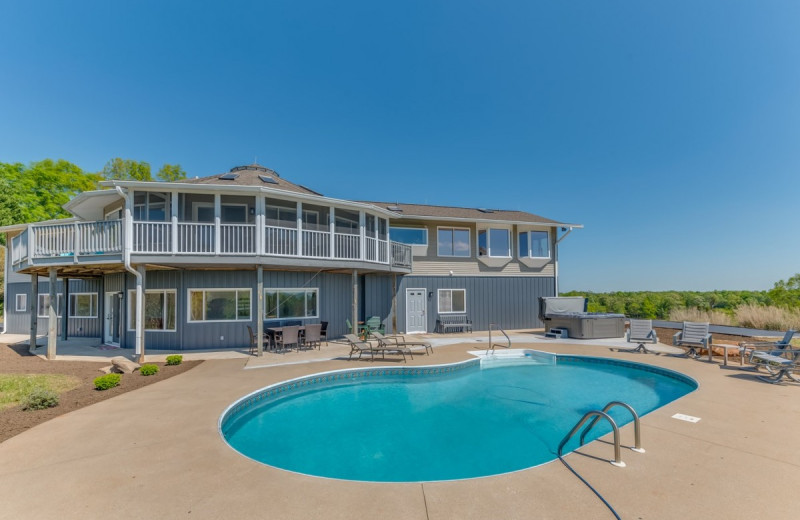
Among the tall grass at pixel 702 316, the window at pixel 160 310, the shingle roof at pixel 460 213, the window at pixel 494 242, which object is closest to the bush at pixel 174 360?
the window at pixel 160 310

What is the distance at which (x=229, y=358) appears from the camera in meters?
9.85

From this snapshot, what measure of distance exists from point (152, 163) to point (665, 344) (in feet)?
128

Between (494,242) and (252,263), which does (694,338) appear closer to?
(494,242)

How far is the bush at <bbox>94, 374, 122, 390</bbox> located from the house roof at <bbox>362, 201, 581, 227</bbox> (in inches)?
424

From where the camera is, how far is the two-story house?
9711mm

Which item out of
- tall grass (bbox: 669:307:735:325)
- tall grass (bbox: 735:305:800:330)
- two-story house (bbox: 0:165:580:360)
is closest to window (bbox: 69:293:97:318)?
two-story house (bbox: 0:165:580:360)

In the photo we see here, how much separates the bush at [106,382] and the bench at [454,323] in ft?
38.0

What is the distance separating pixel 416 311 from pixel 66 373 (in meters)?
11.6

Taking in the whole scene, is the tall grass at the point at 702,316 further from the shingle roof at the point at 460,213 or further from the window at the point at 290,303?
the window at the point at 290,303

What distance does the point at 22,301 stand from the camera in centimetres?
1727

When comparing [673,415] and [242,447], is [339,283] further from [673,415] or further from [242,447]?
[673,415]

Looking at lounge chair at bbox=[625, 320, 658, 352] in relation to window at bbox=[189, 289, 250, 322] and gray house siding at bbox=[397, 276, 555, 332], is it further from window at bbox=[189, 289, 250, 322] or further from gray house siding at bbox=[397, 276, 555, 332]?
window at bbox=[189, 289, 250, 322]

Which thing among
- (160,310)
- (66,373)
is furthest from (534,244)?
(66,373)

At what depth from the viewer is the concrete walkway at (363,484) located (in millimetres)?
2893
